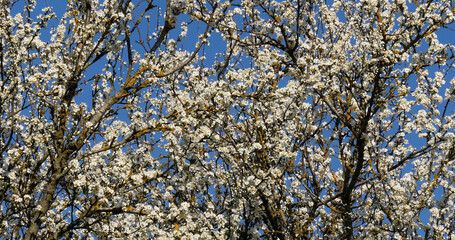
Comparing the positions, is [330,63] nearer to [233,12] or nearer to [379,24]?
[379,24]

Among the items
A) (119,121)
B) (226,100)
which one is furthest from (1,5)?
(226,100)

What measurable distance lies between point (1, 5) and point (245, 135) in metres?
5.19

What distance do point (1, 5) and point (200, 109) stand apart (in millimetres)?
4688

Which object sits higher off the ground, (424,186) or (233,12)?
(233,12)

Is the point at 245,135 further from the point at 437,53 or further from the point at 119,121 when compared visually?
the point at 437,53

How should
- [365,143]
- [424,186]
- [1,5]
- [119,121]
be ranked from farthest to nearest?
[119,121] < [1,5] < [424,186] < [365,143]

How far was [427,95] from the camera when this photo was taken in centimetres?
902

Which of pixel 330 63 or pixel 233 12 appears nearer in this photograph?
pixel 330 63

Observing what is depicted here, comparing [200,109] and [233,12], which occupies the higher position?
[233,12]

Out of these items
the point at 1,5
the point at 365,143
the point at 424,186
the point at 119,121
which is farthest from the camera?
the point at 119,121

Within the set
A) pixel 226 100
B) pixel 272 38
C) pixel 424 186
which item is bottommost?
pixel 424 186

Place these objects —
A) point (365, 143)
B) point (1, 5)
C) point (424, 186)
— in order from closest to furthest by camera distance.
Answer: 1. point (365, 143)
2. point (424, 186)
3. point (1, 5)

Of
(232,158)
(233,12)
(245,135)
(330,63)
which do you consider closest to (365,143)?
(330,63)

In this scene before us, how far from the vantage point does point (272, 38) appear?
10758 millimetres
